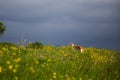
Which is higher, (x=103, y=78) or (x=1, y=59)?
(x=1, y=59)

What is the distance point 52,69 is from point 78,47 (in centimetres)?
1112

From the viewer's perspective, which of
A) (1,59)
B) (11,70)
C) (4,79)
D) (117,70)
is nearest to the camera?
(4,79)

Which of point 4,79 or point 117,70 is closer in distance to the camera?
point 4,79

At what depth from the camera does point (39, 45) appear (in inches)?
844

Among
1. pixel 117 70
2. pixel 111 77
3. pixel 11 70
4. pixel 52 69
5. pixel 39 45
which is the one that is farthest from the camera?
pixel 39 45

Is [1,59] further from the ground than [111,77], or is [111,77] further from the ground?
[1,59]

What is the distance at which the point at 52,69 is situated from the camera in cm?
1080

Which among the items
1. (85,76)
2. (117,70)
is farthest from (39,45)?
(85,76)

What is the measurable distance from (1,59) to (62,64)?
125 inches

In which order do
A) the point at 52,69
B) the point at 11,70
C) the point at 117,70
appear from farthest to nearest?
the point at 117,70 < the point at 52,69 < the point at 11,70

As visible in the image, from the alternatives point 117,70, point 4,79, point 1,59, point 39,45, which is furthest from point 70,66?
point 39,45

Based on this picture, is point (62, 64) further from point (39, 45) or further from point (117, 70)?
point (39, 45)

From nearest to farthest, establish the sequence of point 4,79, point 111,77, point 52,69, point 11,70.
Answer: point 4,79
point 11,70
point 52,69
point 111,77

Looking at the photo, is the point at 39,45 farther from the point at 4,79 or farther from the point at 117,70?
the point at 4,79
